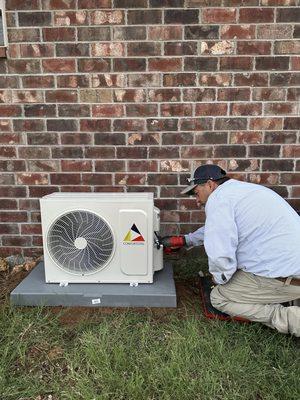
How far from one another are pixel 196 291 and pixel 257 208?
3.31 ft

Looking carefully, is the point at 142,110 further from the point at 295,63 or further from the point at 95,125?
the point at 295,63

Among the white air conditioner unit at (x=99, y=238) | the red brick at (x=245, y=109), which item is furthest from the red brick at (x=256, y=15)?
the white air conditioner unit at (x=99, y=238)

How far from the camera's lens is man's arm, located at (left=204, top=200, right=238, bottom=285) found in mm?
2727

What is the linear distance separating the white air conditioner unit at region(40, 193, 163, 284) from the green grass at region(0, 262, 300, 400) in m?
0.31

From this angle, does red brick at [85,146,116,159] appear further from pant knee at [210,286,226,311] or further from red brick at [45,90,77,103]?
pant knee at [210,286,226,311]

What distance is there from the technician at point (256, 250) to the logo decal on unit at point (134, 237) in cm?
52

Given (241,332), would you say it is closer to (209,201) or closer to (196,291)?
(196,291)

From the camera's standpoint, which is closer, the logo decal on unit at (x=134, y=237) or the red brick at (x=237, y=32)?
the logo decal on unit at (x=134, y=237)

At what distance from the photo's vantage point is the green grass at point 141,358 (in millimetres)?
2246

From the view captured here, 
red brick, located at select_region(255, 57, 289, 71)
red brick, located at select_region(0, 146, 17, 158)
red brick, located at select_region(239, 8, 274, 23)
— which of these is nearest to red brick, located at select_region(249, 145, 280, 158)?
red brick, located at select_region(255, 57, 289, 71)

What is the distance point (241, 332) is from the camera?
8.98ft

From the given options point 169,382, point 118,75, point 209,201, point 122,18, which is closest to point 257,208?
point 209,201

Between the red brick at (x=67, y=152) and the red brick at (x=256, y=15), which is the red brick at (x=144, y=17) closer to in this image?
the red brick at (x=256, y=15)

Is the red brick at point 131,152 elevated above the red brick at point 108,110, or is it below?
below
